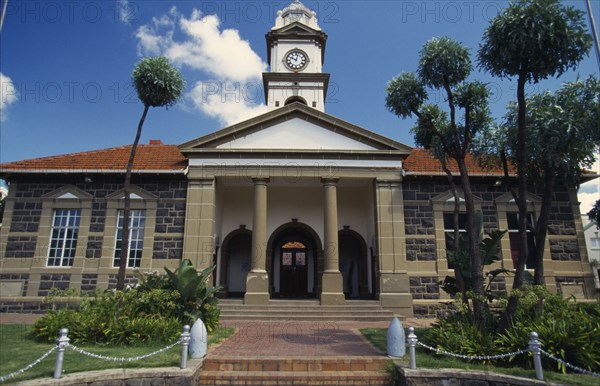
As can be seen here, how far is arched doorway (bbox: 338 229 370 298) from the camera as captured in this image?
1761 centimetres

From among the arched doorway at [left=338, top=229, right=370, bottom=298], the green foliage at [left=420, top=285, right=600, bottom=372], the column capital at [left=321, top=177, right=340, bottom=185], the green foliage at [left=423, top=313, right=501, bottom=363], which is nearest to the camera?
the green foliage at [left=420, top=285, right=600, bottom=372]

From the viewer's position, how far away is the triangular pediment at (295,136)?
15766 millimetres

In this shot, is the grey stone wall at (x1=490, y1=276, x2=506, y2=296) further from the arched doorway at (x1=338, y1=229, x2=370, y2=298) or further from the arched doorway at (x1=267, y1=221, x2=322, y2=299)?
the arched doorway at (x1=267, y1=221, x2=322, y2=299)

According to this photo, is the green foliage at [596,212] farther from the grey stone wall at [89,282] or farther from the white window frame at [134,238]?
the grey stone wall at [89,282]

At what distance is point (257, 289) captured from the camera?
14.3m

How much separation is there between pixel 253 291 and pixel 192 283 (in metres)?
4.38

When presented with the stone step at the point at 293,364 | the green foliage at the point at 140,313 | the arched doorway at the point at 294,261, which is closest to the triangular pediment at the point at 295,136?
the arched doorway at the point at 294,261

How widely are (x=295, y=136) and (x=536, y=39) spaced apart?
9371mm

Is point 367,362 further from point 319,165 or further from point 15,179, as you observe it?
point 15,179

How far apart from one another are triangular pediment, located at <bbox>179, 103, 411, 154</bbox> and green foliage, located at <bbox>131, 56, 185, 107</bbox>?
4452mm

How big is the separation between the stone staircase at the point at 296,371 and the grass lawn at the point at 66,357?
2.72ft

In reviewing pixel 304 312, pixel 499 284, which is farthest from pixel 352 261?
pixel 499 284

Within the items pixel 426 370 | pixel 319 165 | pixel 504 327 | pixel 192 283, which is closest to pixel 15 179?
pixel 192 283

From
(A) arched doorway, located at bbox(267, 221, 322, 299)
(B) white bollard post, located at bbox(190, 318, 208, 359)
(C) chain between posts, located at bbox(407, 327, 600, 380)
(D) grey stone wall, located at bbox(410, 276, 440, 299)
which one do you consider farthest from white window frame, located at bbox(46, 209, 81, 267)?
(C) chain between posts, located at bbox(407, 327, 600, 380)
